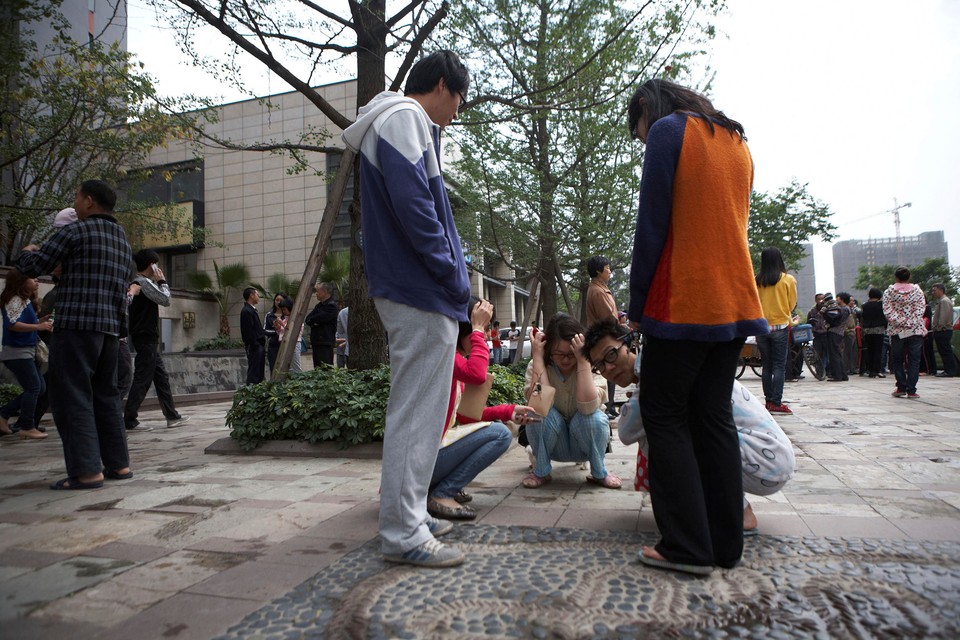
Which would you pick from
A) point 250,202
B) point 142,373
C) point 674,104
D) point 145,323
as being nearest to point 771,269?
point 674,104

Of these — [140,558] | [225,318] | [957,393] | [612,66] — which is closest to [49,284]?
[225,318]

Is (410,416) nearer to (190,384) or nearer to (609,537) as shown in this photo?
(609,537)

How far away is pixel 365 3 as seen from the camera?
19.1 feet

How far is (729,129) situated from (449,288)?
1.18m

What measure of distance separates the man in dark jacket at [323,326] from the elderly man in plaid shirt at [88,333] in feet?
16.4

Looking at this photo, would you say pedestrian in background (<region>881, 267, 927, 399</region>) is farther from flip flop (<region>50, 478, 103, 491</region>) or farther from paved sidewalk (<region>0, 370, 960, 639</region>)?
flip flop (<region>50, 478, 103, 491</region>)

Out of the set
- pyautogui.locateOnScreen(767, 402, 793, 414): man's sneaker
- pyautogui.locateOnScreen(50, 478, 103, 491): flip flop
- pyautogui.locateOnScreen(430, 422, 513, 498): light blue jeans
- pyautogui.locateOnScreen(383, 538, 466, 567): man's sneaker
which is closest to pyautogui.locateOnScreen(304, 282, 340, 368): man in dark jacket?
pyautogui.locateOnScreen(50, 478, 103, 491): flip flop

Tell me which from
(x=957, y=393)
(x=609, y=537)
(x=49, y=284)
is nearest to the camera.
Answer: (x=609, y=537)

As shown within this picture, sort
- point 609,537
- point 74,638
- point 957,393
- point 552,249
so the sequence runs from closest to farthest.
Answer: point 74,638 → point 609,537 → point 957,393 → point 552,249

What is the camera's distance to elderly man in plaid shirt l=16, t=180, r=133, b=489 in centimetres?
359

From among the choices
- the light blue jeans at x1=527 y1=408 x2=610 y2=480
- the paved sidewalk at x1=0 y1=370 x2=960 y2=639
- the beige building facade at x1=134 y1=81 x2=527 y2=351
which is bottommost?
the paved sidewalk at x1=0 y1=370 x2=960 y2=639

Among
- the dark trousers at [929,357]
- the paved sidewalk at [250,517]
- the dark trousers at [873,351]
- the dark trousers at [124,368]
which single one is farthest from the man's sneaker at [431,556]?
the dark trousers at [929,357]

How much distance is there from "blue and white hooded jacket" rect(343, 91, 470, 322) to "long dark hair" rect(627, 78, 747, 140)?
0.83 m

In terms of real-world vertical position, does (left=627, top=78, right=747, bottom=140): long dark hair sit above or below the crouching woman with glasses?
above
